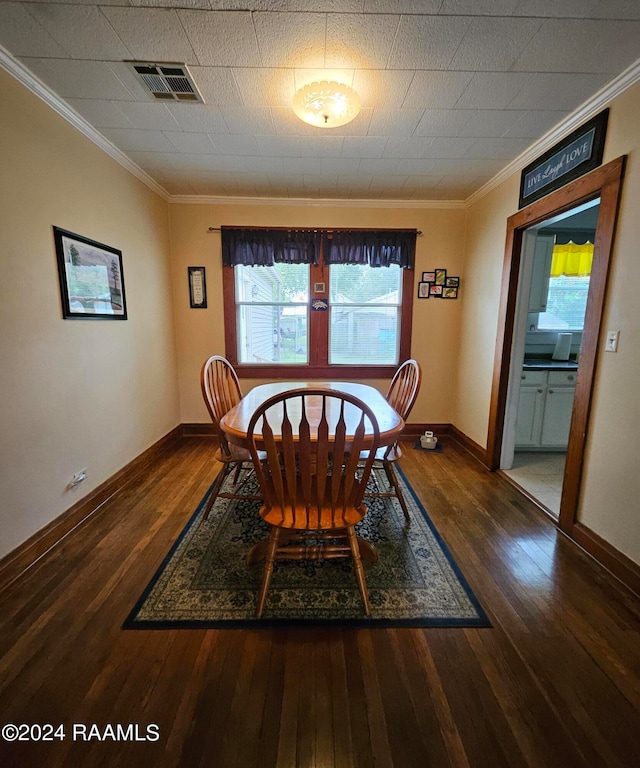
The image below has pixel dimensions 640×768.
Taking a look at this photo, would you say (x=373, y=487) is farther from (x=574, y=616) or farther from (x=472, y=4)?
(x=472, y=4)

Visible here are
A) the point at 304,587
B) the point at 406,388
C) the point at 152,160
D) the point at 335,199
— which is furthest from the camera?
the point at 335,199

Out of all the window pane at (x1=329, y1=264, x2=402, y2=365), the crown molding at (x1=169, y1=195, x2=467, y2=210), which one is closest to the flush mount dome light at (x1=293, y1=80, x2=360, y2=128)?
the crown molding at (x1=169, y1=195, x2=467, y2=210)

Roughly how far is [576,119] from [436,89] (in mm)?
921

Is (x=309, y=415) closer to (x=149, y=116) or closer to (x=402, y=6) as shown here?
(x=402, y=6)

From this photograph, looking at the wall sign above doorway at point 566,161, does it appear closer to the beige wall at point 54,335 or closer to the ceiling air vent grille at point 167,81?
the ceiling air vent grille at point 167,81

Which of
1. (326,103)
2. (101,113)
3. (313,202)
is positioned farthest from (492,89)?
(101,113)

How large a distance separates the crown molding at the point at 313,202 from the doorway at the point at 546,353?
1.11 meters

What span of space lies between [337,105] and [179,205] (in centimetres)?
234

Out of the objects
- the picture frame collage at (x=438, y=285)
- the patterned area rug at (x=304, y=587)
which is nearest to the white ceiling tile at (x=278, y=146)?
the picture frame collage at (x=438, y=285)

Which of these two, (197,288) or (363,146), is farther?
(197,288)

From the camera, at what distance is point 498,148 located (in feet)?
7.84

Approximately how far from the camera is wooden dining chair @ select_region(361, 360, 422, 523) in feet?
6.92

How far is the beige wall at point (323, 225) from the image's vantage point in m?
3.43

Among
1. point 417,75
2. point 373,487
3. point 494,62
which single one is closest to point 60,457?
point 373,487
